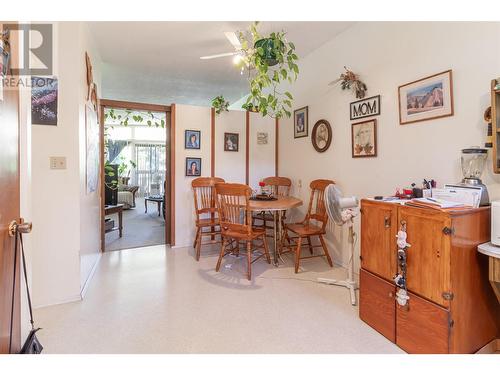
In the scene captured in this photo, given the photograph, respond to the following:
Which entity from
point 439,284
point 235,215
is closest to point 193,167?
point 235,215

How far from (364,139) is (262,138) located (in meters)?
1.93

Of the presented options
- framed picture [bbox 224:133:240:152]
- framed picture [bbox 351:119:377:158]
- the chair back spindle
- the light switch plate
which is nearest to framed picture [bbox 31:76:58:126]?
the light switch plate

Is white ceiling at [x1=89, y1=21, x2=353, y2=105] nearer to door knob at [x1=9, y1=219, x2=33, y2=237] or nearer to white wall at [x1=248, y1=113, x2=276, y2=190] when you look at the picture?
white wall at [x1=248, y1=113, x2=276, y2=190]

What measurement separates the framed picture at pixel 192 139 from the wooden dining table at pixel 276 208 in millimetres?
1361

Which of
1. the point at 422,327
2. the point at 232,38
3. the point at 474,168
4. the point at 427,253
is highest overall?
Answer: the point at 232,38

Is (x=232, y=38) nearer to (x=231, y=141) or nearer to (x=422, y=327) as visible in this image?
(x=231, y=141)

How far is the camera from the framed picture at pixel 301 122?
3.75 metres

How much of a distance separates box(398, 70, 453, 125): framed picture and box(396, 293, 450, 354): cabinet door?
145 centimetres

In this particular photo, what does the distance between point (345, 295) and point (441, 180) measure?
50.8 inches

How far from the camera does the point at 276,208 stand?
2.78 metres

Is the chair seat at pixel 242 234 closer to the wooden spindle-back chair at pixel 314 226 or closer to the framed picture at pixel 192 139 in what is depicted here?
the wooden spindle-back chair at pixel 314 226

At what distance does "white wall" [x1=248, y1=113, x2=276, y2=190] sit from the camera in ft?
14.3

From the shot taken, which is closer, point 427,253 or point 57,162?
point 427,253
